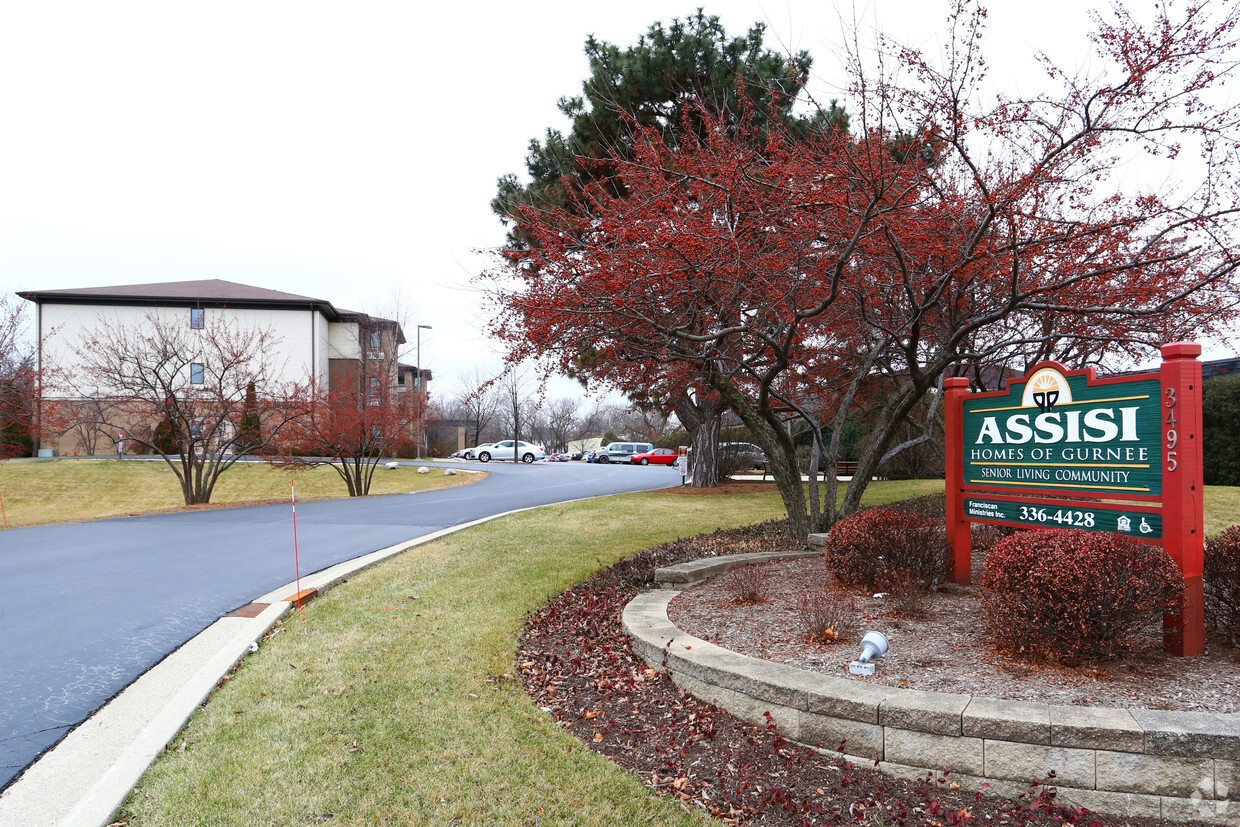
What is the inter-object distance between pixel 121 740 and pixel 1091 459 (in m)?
6.10

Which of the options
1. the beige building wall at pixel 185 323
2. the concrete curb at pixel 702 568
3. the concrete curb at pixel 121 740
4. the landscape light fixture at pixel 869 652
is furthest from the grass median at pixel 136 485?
the landscape light fixture at pixel 869 652

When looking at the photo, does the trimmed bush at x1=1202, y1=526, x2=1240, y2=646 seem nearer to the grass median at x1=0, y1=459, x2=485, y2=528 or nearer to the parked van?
the grass median at x1=0, y1=459, x2=485, y2=528

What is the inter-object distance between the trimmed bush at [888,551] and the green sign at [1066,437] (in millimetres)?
615

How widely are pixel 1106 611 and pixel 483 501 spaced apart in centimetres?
1568

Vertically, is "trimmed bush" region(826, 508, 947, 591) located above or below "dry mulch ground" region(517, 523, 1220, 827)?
above

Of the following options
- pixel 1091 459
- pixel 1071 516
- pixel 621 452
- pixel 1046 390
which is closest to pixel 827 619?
pixel 1071 516

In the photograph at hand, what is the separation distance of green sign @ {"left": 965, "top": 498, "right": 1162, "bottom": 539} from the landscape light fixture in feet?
6.27

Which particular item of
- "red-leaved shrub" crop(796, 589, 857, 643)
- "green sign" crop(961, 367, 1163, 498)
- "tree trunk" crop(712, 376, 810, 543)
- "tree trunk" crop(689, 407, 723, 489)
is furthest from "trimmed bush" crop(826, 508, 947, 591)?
"tree trunk" crop(689, 407, 723, 489)

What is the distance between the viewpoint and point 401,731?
4.05 metres

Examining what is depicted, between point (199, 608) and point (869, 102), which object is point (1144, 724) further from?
point (199, 608)

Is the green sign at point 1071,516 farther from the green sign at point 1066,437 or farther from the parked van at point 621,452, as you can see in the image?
the parked van at point 621,452

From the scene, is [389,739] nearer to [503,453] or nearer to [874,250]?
[874,250]

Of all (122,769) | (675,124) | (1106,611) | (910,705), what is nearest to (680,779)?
(910,705)

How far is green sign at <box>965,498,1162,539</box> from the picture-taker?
458 centimetres
